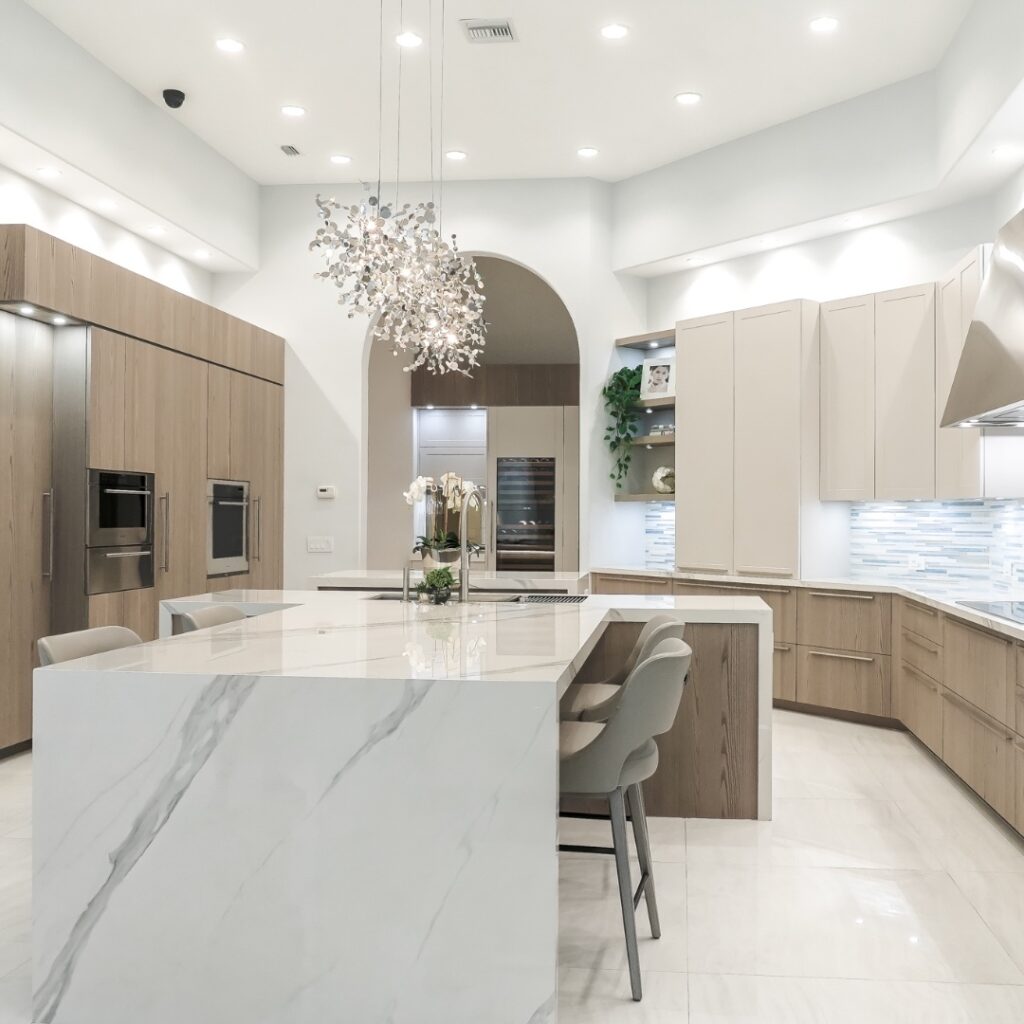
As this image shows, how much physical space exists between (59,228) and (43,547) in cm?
186

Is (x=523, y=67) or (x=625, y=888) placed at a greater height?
(x=523, y=67)

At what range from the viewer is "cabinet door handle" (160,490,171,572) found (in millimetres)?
5391

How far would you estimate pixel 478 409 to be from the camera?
963 centimetres

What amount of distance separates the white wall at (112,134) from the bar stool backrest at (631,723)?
3.99 meters

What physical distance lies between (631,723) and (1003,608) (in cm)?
243

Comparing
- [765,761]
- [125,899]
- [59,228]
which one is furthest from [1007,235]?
[59,228]

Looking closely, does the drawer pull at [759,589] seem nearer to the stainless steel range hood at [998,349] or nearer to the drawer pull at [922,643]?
the drawer pull at [922,643]

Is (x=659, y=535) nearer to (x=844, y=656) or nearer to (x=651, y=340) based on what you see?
(x=651, y=340)

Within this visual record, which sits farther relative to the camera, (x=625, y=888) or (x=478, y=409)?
(x=478, y=409)

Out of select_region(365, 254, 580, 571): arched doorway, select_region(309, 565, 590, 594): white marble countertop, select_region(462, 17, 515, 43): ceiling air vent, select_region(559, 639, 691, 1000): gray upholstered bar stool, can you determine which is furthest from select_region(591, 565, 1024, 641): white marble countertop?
select_region(462, 17, 515, 43): ceiling air vent

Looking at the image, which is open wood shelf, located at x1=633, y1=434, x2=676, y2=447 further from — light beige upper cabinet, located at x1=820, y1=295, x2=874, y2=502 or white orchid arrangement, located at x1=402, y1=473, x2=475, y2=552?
white orchid arrangement, located at x1=402, y1=473, x2=475, y2=552

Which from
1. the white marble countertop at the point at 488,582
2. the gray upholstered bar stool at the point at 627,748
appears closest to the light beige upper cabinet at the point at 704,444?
the white marble countertop at the point at 488,582

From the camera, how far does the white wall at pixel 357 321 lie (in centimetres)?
681

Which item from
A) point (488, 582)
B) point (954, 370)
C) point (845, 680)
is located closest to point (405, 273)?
point (488, 582)
